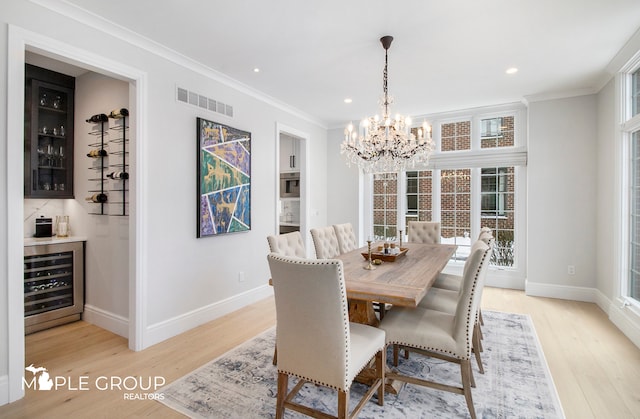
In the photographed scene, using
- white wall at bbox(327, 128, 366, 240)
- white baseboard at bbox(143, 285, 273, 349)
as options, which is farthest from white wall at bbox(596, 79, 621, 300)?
white baseboard at bbox(143, 285, 273, 349)

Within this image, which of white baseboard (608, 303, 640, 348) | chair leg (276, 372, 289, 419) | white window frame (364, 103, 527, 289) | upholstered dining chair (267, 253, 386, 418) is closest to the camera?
upholstered dining chair (267, 253, 386, 418)

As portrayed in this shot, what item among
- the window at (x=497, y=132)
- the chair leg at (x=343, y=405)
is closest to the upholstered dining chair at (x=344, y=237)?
the chair leg at (x=343, y=405)

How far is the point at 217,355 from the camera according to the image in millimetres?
2795

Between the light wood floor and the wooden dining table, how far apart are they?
1168mm

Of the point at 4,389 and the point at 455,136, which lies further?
the point at 455,136

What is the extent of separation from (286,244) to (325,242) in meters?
0.79

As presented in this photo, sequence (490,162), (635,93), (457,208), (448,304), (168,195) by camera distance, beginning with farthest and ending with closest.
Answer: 1. (457,208)
2. (490,162)
3. (635,93)
4. (168,195)
5. (448,304)

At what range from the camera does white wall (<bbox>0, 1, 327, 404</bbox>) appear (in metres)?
2.13

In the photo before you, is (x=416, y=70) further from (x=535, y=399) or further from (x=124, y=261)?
(x=124, y=261)

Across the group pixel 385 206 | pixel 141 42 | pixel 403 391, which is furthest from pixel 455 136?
pixel 141 42

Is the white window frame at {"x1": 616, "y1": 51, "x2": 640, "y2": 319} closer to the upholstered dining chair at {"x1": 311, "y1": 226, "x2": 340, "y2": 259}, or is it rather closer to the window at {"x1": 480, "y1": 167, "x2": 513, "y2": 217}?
the window at {"x1": 480, "y1": 167, "x2": 513, "y2": 217}

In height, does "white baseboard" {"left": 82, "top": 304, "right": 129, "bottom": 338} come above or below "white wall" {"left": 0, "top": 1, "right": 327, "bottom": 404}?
below

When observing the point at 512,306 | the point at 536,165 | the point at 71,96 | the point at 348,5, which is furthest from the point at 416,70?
the point at 71,96

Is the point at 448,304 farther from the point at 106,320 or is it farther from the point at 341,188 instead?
the point at 341,188
